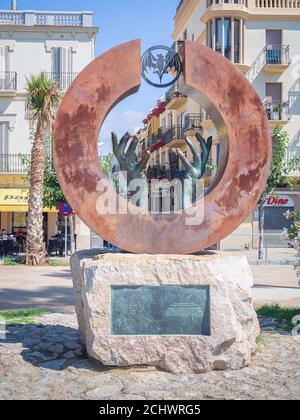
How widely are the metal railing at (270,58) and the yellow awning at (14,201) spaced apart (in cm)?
1254

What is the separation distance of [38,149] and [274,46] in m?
16.4

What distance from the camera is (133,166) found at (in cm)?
750

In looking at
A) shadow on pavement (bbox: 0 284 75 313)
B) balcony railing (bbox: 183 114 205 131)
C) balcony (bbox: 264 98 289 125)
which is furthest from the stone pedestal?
balcony railing (bbox: 183 114 205 131)

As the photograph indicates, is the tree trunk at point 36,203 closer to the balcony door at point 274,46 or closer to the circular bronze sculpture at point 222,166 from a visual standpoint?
the circular bronze sculpture at point 222,166

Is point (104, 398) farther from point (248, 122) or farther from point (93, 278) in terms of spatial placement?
point (248, 122)

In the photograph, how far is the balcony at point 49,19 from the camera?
1155 inches

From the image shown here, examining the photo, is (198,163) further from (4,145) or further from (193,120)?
(193,120)

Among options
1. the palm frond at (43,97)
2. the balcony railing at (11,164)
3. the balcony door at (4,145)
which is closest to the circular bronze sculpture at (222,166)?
the palm frond at (43,97)

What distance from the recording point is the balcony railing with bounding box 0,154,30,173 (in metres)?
28.7

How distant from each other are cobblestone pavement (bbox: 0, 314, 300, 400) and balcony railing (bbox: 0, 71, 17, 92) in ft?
75.8

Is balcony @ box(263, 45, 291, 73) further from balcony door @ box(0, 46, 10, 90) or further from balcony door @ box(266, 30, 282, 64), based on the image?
balcony door @ box(0, 46, 10, 90)

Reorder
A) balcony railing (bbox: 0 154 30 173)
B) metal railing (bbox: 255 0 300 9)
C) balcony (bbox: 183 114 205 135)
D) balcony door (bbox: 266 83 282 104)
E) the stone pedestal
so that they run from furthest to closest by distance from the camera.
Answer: balcony door (bbox: 266 83 282 104)
balcony (bbox: 183 114 205 135)
metal railing (bbox: 255 0 300 9)
balcony railing (bbox: 0 154 30 173)
the stone pedestal

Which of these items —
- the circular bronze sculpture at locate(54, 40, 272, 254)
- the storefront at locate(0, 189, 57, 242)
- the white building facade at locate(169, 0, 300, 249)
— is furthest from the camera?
the white building facade at locate(169, 0, 300, 249)

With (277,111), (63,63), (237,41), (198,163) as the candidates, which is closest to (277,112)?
(277,111)
